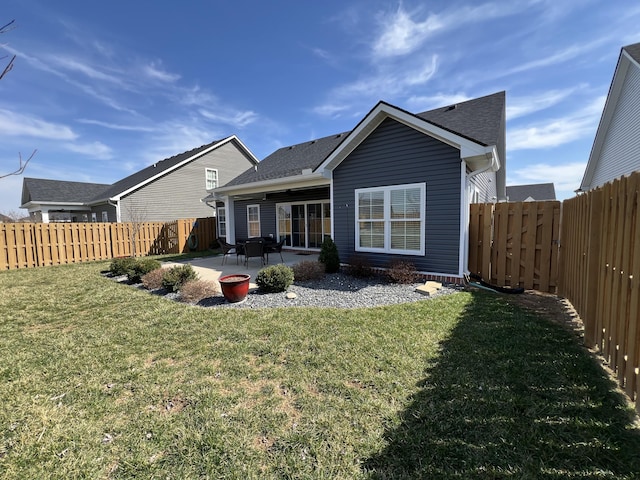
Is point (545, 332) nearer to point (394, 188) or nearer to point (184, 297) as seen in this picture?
point (394, 188)

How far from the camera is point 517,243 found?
6.61 meters

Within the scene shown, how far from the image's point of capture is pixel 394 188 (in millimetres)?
7855

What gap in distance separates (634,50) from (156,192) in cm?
2497

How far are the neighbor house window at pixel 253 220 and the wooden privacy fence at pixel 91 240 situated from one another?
3.63m

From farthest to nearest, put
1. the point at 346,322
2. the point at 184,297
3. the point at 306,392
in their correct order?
the point at 184,297, the point at 346,322, the point at 306,392

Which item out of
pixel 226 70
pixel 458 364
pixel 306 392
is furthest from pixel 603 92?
pixel 306 392

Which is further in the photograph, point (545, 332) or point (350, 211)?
point (350, 211)

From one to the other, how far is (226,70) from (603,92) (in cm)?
1690

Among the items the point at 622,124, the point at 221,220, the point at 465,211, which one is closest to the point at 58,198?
the point at 221,220

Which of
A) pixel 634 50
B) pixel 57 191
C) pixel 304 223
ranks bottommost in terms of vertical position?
pixel 304 223

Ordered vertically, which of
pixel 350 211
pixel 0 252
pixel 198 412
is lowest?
pixel 198 412

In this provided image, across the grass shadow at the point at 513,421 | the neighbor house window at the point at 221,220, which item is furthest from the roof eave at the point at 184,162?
the grass shadow at the point at 513,421

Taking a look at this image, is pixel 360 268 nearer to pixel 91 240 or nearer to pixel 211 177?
pixel 91 240

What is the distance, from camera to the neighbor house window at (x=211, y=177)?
2142 centimetres
